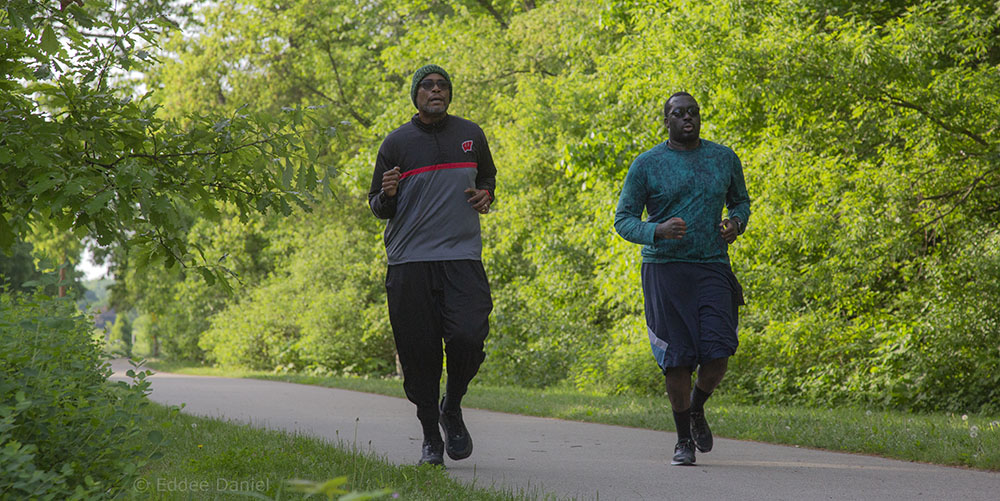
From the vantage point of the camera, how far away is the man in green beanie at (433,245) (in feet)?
17.7

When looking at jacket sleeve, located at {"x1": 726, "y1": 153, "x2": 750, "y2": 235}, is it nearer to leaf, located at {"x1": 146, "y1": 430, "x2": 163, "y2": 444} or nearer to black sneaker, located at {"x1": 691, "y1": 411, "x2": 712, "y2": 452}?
black sneaker, located at {"x1": 691, "y1": 411, "x2": 712, "y2": 452}

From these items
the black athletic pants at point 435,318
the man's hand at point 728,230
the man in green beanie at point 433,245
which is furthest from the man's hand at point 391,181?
the man's hand at point 728,230

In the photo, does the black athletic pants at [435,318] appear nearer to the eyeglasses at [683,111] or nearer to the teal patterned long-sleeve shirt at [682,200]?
the teal patterned long-sleeve shirt at [682,200]

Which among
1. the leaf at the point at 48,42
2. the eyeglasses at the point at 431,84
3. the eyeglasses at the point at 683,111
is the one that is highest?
the leaf at the point at 48,42

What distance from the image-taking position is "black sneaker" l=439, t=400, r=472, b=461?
5.55m

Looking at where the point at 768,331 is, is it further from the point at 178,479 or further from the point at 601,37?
Result: the point at 178,479

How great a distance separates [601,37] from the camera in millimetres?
18062

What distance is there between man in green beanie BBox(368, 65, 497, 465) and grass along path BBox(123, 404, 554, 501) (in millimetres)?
554

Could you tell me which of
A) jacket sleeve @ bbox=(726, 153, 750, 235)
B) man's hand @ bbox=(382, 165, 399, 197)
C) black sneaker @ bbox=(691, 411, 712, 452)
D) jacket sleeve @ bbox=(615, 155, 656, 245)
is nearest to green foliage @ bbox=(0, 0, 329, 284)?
man's hand @ bbox=(382, 165, 399, 197)

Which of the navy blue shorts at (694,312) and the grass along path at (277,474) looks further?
the navy blue shorts at (694,312)

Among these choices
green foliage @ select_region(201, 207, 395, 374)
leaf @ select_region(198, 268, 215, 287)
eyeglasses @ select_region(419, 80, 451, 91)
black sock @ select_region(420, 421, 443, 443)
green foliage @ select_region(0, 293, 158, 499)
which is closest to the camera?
green foliage @ select_region(0, 293, 158, 499)

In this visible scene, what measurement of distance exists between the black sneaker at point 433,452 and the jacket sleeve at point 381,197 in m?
1.30

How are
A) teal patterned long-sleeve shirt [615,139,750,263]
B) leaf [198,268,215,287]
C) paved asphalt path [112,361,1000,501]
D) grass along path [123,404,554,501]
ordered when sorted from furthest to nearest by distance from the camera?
teal patterned long-sleeve shirt [615,139,750,263]
leaf [198,268,215,287]
paved asphalt path [112,361,1000,501]
grass along path [123,404,554,501]

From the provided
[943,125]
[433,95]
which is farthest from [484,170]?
[943,125]
